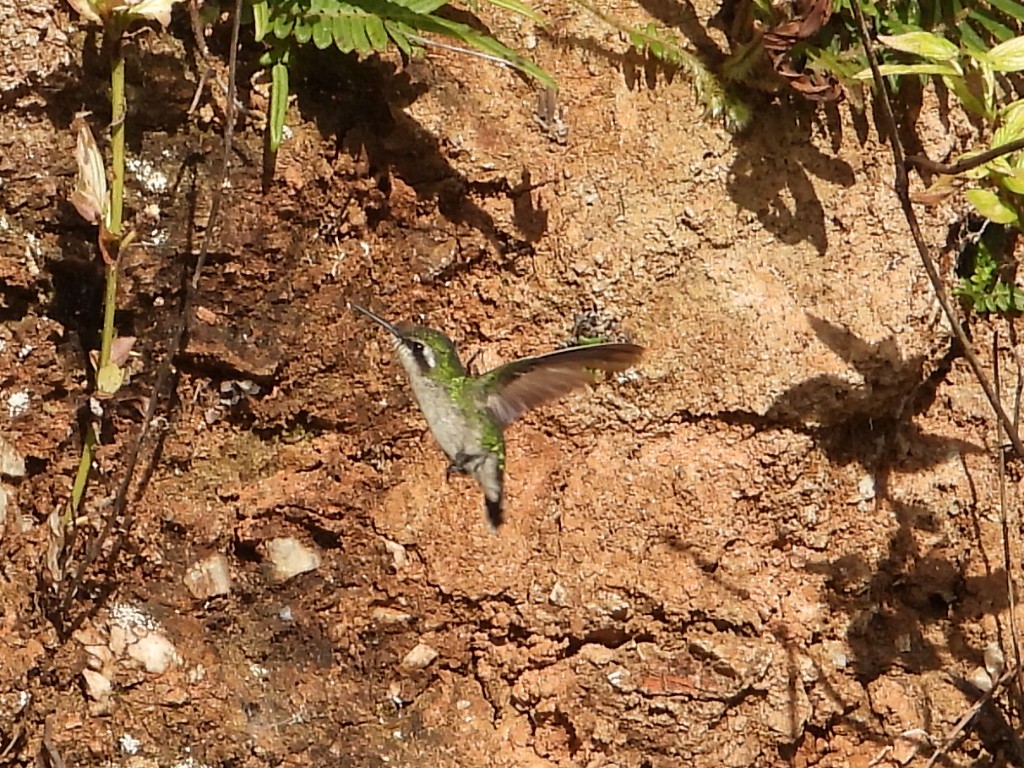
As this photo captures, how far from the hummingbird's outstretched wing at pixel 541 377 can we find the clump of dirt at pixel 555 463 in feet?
1.28

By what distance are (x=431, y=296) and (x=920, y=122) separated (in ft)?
5.18

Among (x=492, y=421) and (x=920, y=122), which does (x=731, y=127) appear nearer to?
(x=920, y=122)

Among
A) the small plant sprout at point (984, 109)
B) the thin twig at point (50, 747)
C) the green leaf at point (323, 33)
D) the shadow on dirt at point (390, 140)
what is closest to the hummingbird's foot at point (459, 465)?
the shadow on dirt at point (390, 140)

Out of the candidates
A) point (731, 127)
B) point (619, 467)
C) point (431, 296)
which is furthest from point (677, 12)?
point (619, 467)

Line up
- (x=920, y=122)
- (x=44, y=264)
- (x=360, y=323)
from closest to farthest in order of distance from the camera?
(x=44, y=264) < (x=360, y=323) < (x=920, y=122)

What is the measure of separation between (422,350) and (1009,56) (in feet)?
5.37

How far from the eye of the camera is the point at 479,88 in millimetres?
3893

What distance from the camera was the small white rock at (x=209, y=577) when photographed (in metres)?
3.73

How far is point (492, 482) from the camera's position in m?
3.73

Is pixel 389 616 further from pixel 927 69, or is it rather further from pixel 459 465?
pixel 927 69

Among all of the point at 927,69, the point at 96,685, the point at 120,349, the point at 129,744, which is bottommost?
the point at 129,744

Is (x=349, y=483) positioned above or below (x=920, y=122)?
below

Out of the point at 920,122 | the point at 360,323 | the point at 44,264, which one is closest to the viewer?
the point at 44,264

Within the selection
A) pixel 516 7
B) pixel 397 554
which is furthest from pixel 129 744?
pixel 516 7
